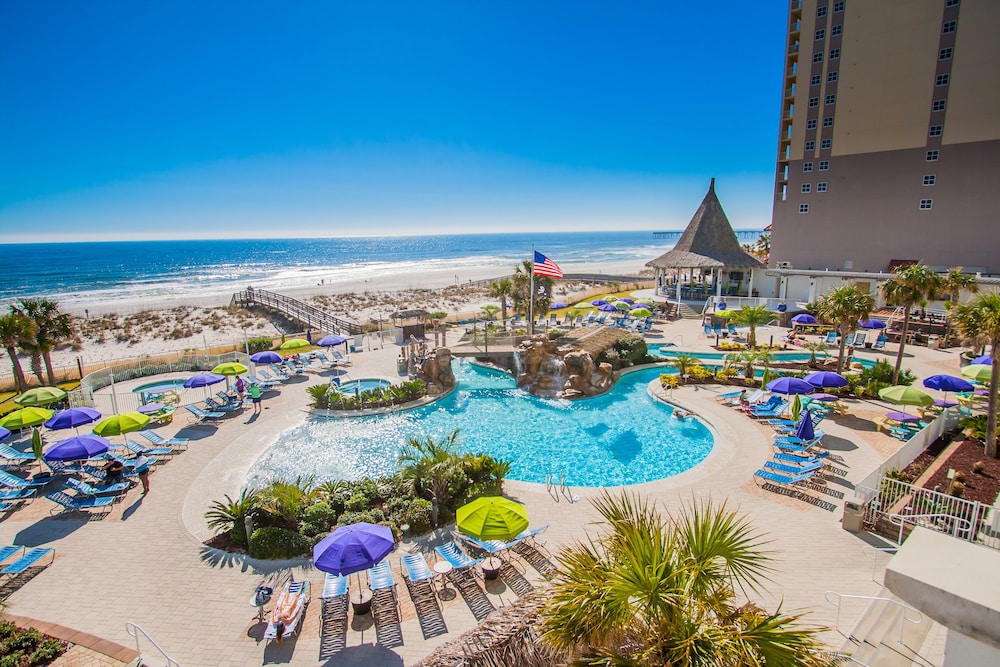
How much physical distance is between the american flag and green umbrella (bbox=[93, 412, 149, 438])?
1677 cm

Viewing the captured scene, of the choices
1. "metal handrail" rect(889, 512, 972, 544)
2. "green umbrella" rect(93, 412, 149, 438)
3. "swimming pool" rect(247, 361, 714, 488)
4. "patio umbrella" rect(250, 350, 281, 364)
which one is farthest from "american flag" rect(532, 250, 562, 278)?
"green umbrella" rect(93, 412, 149, 438)

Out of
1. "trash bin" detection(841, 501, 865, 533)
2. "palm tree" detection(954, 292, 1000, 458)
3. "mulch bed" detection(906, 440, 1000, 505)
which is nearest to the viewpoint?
"trash bin" detection(841, 501, 865, 533)

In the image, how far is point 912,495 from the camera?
1097cm

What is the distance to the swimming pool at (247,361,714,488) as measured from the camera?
50.4ft

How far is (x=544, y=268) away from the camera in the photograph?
967 inches

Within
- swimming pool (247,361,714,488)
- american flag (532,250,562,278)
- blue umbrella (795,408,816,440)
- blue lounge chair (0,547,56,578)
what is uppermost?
american flag (532,250,562,278)

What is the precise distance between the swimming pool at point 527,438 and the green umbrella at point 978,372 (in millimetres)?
8871

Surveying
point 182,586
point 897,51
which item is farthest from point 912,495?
point 897,51

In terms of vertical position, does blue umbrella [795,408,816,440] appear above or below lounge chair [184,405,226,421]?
above

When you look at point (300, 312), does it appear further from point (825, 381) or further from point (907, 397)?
point (907, 397)

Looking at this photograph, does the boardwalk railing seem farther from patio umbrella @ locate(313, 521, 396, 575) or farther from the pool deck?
patio umbrella @ locate(313, 521, 396, 575)

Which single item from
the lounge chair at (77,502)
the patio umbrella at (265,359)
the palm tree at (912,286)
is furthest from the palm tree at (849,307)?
the lounge chair at (77,502)

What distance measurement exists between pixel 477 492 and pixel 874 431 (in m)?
13.9

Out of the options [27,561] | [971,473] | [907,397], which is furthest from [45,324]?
[907,397]
